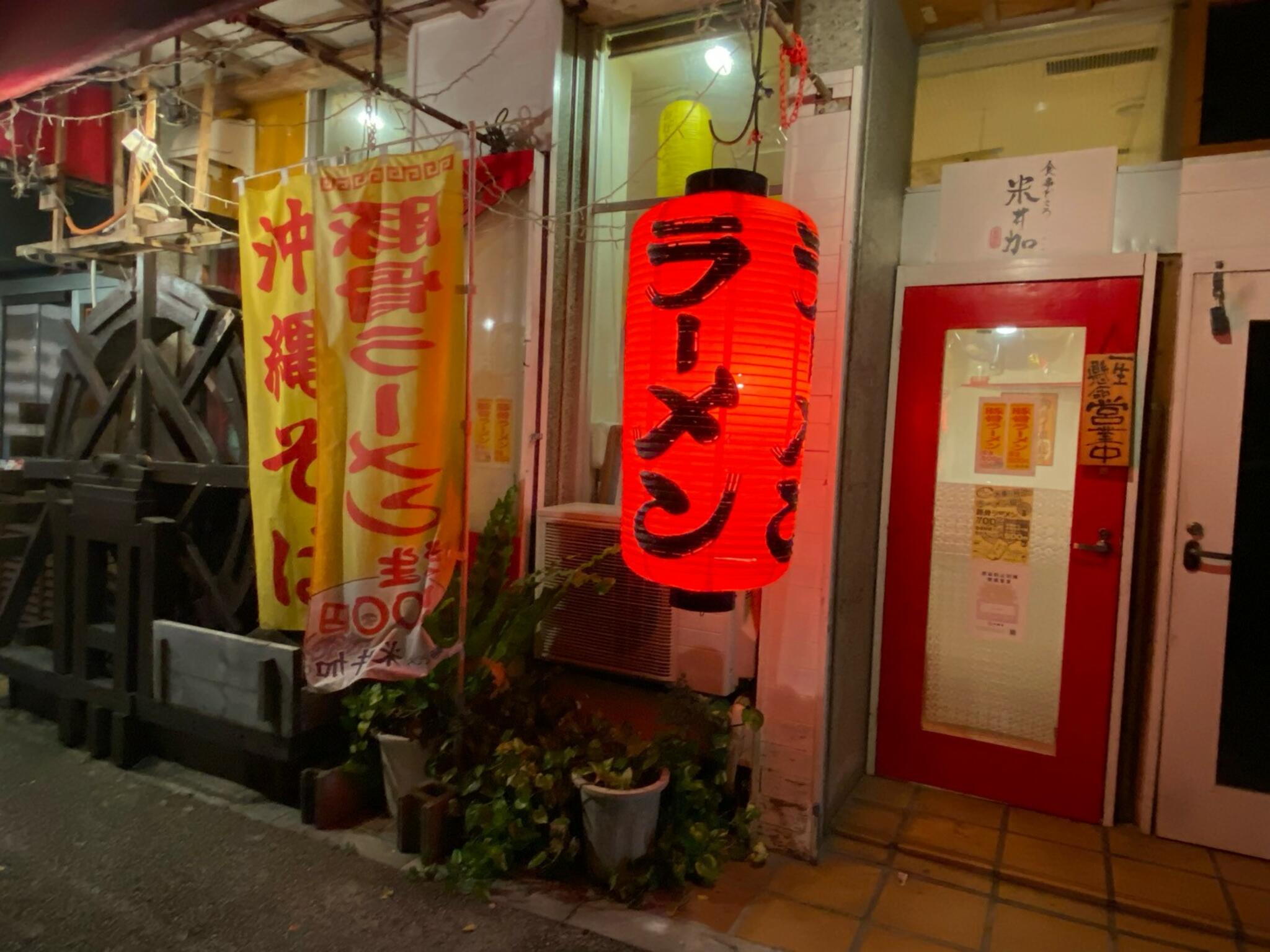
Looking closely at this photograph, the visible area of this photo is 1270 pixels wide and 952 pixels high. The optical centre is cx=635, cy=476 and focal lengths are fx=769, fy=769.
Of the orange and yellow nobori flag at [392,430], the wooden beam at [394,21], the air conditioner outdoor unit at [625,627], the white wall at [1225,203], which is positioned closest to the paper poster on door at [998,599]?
the air conditioner outdoor unit at [625,627]

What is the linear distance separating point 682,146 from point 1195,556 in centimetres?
357

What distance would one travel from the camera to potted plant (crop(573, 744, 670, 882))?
3.48 meters

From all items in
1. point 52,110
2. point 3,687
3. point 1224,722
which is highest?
point 52,110

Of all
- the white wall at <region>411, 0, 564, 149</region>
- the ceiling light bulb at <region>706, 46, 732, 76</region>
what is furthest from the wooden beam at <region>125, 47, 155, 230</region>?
the ceiling light bulb at <region>706, 46, 732, 76</region>

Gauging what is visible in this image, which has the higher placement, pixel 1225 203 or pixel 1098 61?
pixel 1098 61

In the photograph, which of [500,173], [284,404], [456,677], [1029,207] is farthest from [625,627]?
[1029,207]

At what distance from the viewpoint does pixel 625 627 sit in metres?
4.36

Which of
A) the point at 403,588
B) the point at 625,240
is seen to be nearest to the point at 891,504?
the point at 625,240

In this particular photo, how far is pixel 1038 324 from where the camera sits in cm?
426

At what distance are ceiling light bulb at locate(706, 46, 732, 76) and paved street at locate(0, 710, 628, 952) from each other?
15.2ft

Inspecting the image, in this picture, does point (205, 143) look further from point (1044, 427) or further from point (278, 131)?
point (1044, 427)

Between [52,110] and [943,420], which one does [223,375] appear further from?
[943,420]

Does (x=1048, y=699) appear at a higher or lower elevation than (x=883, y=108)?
lower

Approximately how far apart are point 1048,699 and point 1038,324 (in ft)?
6.92
